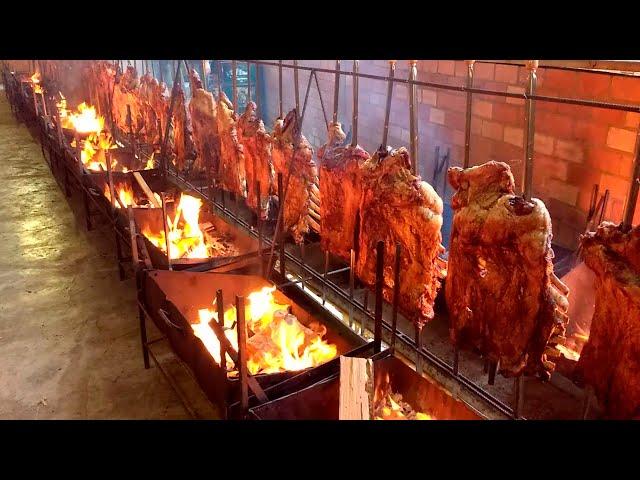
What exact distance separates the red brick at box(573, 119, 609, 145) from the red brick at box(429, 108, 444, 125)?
8.69 feet

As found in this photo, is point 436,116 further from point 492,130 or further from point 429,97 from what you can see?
point 492,130

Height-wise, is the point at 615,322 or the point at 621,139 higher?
the point at 621,139

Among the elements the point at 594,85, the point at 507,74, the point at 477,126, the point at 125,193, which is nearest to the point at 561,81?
the point at 594,85

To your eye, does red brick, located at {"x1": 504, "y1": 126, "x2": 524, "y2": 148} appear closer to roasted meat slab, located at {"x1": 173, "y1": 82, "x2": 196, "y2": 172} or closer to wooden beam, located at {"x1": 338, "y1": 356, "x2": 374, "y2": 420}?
roasted meat slab, located at {"x1": 173, "y1": 82, "x2": 196, "y2": 172}

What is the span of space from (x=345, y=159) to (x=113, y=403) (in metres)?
3.24

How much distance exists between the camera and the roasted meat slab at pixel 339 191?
497 cm

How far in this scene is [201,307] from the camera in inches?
206

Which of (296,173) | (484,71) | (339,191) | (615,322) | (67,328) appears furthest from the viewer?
(484,71)

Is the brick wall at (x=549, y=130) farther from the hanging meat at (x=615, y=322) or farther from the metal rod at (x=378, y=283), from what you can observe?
the metal rod at (x=378, y=283)

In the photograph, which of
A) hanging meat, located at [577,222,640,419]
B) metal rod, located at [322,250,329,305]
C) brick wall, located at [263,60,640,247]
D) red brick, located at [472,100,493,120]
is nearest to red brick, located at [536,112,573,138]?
brick wall, located at [263,60,640,247]

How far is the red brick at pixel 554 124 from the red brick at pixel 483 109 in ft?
2.85

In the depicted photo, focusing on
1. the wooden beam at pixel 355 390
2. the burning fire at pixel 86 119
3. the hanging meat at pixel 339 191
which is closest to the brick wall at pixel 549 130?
the hanging meat at pixel 339 191

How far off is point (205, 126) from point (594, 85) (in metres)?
5.15

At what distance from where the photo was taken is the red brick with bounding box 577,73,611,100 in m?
6.07
